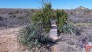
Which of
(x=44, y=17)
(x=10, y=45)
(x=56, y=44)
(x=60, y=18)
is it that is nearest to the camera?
(x=56, y=44)

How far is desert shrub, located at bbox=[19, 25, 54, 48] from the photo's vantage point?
49.9 feet

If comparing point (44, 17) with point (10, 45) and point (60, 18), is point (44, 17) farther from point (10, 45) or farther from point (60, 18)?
point (10, 45)

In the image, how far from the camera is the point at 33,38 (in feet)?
51.1

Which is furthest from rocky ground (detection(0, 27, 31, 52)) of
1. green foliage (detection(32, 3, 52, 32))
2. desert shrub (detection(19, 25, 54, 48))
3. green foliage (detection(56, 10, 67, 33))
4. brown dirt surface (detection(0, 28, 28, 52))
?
green foliage (detection(56, 10, 67, 33))

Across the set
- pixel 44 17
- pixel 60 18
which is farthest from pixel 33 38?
pixel 60 18

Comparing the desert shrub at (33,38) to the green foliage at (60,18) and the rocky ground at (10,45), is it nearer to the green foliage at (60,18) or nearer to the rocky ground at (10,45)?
the rocky ground at (10,45)

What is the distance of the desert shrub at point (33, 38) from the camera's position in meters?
15.2

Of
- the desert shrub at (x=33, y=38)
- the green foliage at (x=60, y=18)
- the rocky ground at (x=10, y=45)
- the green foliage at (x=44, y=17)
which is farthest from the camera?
the green foliage at (x=60, y=18)

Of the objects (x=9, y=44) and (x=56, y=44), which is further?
(x=9, y=44)

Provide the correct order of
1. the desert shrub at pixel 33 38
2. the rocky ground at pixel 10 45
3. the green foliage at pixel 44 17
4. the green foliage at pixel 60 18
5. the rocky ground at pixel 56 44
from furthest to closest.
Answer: the green foliage at pixel 60 18 < the green foliage at pixel 44 17 < the rocky ground at pixel 10 45 < the desert shrub at pixel 33 38 < the rocky ground at pixel 56 44

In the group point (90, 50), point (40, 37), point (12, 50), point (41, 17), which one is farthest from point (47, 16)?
point (90, 50)

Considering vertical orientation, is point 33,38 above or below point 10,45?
above

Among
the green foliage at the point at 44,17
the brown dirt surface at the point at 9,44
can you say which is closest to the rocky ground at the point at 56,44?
the brown dirt surface at the point at 9,44

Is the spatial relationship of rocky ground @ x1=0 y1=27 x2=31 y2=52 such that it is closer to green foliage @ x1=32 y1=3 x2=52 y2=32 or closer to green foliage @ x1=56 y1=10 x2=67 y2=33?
green foliage @ x1=32 y1=3 x2=52 y2=32
